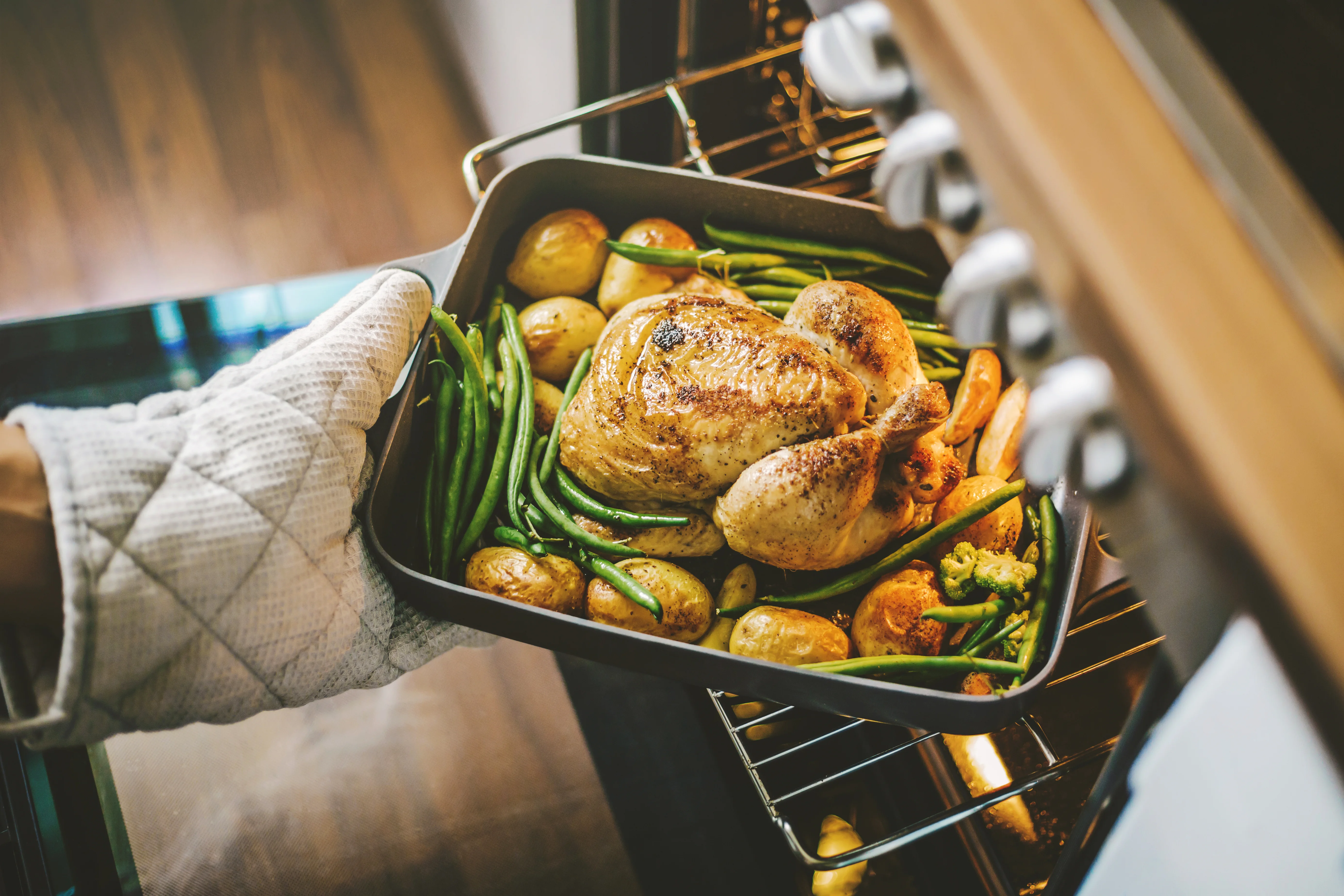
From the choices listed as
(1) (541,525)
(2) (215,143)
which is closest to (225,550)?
(1) (541,525)

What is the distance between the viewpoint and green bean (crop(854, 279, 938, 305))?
1275mm

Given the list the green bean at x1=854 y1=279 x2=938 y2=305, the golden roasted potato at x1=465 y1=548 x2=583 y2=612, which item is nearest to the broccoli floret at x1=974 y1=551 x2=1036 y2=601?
the green bean at x1=854 y1=279 x2=938 y2=305

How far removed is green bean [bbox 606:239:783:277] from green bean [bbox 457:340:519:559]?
0.87ft

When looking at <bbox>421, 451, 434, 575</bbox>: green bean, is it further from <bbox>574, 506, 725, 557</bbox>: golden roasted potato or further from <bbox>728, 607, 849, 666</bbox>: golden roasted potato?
<bbox>728, 607, 849, 666</bbox>: golden roasted potato

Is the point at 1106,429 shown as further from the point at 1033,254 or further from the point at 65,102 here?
the point at 65,102

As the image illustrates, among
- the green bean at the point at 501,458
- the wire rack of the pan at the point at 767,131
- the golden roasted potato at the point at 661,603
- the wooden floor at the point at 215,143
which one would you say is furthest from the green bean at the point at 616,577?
the wooden floor at the point at 215,143

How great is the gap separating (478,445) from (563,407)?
15cm

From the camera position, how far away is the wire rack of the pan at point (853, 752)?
35.2 inches

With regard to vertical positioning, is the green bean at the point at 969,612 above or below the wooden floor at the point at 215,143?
below

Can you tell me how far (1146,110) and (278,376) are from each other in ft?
3.21

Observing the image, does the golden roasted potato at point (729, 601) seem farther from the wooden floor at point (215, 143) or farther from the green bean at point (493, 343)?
the wooden floor at point (215, 143)

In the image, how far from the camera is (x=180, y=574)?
836 mm

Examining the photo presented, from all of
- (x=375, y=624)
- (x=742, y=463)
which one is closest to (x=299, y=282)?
(x=375, y=624)

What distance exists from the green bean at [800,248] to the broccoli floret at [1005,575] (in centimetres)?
52
